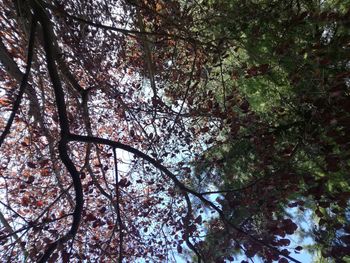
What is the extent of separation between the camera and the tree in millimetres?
4062

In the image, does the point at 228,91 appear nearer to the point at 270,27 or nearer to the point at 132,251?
the point at 270,27

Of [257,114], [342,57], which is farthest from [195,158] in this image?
[342,57]

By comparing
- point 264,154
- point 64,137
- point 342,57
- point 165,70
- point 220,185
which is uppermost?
point 165,70

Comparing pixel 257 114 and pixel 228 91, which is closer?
pixel 257 114

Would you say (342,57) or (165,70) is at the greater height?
(165,70)

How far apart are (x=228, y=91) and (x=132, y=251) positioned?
3108 mm

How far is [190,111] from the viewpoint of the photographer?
555 cm

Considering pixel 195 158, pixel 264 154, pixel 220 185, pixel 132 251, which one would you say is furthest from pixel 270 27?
pixel 132 251

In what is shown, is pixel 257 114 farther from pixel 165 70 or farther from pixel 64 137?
pixel 64 137

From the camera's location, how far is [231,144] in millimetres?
6035

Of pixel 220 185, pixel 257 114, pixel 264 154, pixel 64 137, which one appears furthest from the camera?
pixel 220 185

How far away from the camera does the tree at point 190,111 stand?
4.06m

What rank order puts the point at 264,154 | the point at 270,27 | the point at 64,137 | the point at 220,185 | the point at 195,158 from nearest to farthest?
the point at 64,137 < the point at 264,154 < the point at 270,27 < the point at 195,158 < the point at 220,185

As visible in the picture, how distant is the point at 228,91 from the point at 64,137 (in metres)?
3.89
